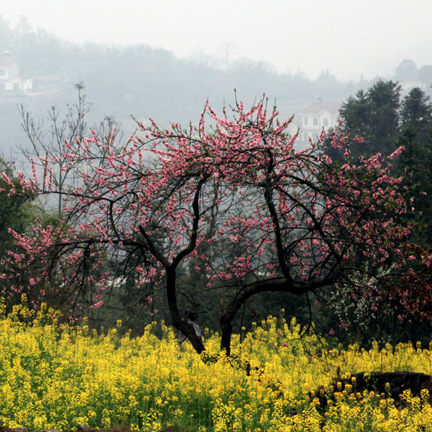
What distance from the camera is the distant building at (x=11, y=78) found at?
164m

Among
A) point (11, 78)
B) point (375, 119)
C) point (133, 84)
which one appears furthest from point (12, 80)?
point (375, 119)

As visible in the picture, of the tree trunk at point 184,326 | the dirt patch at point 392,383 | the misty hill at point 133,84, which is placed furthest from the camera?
the misty hill at point 133,84

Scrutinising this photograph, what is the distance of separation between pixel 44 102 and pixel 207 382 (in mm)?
151694

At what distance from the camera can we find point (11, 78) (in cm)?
16438

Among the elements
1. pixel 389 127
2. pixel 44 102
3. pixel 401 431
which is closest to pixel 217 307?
pixel 401 431

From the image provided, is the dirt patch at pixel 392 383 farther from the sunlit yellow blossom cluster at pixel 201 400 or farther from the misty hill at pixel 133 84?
the misty hill at pixel 133 84

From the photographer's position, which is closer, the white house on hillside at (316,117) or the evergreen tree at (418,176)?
the evergreen tree at (418,176)

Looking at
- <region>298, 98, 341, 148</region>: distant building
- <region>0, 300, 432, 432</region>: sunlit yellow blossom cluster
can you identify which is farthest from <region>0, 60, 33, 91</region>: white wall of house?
<region>0, 300, 432, 432</region>: sunlit yellow blossom cluster

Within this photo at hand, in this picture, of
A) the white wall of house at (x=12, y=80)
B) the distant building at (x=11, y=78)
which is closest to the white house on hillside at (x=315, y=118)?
the white wall of house at (x=12, y=80)

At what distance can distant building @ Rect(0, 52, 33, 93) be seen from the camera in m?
164

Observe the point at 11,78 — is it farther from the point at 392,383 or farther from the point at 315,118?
the point at 392,383

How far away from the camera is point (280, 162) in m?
9.17

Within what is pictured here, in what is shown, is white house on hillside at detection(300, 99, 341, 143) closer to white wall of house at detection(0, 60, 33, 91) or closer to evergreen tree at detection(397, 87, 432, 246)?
white wall of house at detection(0, 60, 33, 91)

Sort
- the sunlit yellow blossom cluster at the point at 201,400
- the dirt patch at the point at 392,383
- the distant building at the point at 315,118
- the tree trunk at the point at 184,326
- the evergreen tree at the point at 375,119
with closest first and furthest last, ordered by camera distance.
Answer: the sunlit yellow blossom cluster at the point at 201,400 → the dirt patch at the point at 392,383 → the tree trunk at the point at 184,326 → the evergreen tree at the point at 375,119 → the distant building at the point at 315,118
